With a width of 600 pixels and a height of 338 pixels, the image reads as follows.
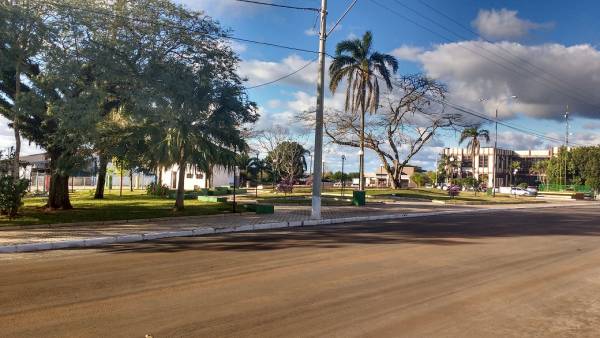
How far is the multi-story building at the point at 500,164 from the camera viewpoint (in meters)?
111

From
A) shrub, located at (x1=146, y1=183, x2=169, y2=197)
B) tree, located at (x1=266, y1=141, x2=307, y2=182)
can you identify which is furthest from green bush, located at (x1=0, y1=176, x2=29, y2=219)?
tree, located at (x1=266, y1=141, x2=307, y2=182)

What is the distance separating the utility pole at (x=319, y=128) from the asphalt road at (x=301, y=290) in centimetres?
673

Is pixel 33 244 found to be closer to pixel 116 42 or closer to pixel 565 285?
pixel 116 42

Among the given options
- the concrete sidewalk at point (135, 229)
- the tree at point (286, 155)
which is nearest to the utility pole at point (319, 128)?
the concrete sidewalk at point (135, 229)

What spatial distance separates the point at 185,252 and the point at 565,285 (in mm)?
7353

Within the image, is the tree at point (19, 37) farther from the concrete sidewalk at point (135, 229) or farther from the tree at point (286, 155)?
the tree at point (286, 155)

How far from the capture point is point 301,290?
6.93 meters

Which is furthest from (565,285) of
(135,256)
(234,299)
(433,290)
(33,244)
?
(33,244)

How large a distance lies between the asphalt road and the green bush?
5.74m

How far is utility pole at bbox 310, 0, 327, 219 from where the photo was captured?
61.7 ft

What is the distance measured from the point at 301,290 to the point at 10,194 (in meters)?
11.9

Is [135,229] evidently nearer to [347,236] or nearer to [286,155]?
[347,236]

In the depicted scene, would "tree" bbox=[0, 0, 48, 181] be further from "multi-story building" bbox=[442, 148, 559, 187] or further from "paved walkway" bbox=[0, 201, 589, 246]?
"multi-story building" bbox=[442, 148, 559, 187]

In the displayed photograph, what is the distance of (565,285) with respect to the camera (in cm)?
776
